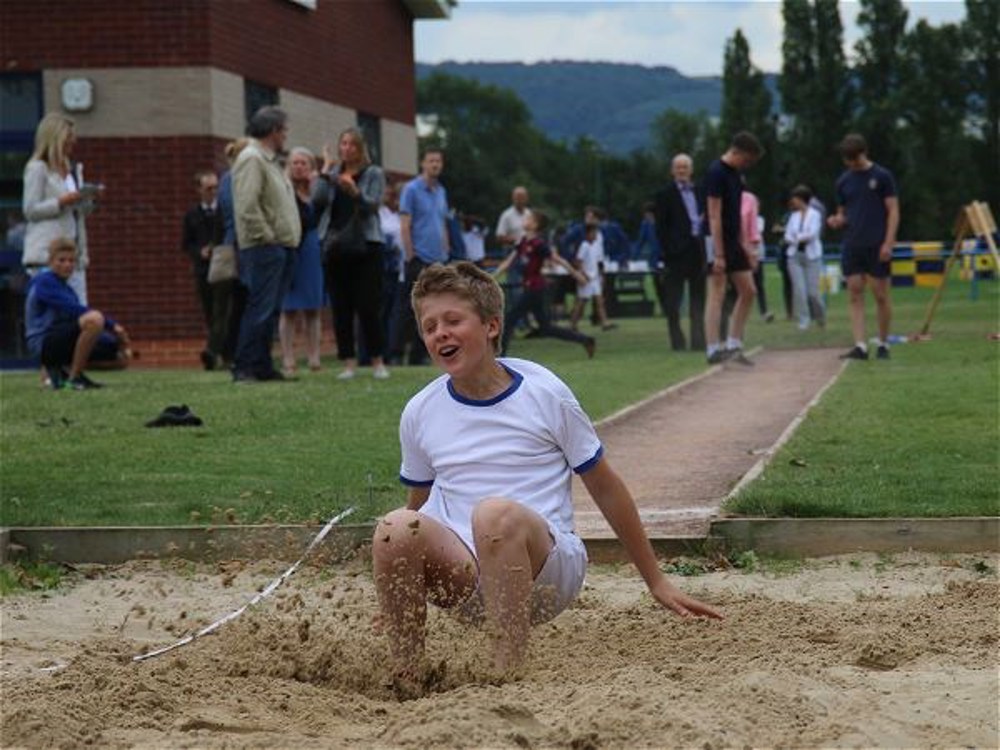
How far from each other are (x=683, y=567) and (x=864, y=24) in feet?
269

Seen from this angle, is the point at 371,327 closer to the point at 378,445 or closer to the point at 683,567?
the point at 378,445

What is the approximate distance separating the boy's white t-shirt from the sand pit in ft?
1.55

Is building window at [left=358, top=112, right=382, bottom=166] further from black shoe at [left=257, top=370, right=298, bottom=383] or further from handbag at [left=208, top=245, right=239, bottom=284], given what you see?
black shoe at [left=257, top=370, right=298, bottom=383]

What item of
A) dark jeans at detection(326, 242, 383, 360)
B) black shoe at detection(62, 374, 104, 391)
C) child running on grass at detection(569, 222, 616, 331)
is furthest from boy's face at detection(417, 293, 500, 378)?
child running on grass at detection(569, 222, 616, 331)

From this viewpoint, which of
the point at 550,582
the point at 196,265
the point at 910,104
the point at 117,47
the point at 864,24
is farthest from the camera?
the point at 864,24

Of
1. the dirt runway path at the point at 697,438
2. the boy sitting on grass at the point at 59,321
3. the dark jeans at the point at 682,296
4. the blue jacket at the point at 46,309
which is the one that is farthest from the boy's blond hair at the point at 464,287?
the dark jeans at the point at 682,296

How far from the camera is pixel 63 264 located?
1739 cm

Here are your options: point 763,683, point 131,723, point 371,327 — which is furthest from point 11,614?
point 371,327

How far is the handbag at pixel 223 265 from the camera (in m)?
19.1

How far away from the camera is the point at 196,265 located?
21281 mm

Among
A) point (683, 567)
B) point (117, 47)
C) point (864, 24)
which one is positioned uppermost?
point (864, 24)

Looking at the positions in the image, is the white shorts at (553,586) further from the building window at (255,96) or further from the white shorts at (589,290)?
the white shorts at (589,290)

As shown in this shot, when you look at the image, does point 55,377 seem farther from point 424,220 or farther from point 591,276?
point 591,276

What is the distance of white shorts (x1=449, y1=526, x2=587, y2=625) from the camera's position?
19.9 feet
